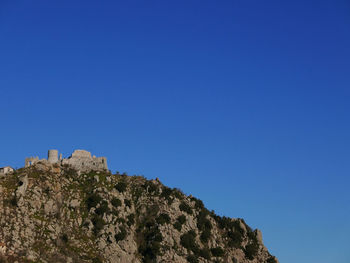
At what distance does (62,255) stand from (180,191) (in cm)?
4209

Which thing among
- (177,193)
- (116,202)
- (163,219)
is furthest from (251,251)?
(116,202)

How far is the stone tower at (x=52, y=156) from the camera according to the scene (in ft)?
472

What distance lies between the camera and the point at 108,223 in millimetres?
127812

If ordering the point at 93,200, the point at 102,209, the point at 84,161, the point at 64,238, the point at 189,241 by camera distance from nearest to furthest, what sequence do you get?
the point at 64,238 < the point at 102,209 < the point at 93,200 < the point at 189,241 < the point at 84,161

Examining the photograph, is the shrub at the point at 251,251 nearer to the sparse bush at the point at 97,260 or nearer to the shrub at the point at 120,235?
the shrub at the point at 120,235

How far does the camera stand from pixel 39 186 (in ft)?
420

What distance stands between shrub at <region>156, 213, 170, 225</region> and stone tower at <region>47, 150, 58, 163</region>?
2949cm

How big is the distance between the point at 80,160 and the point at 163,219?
26.4m

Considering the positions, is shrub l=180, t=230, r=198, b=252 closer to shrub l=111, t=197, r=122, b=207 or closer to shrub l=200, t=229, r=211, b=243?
shrub l=200, t=229, r=211, b=243

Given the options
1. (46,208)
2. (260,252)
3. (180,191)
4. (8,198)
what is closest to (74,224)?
(46,208)

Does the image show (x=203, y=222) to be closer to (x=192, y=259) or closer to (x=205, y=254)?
(x=205, y=254)

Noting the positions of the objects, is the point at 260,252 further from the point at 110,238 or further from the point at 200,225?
the point at 110,238

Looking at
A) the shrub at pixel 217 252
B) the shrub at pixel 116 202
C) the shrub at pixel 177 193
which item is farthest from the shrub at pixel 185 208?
the shrub at pixel 116 202

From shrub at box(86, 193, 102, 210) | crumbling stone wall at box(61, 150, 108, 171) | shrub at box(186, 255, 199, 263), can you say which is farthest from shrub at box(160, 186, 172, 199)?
shrub at box(186, 255, 199, 263)
